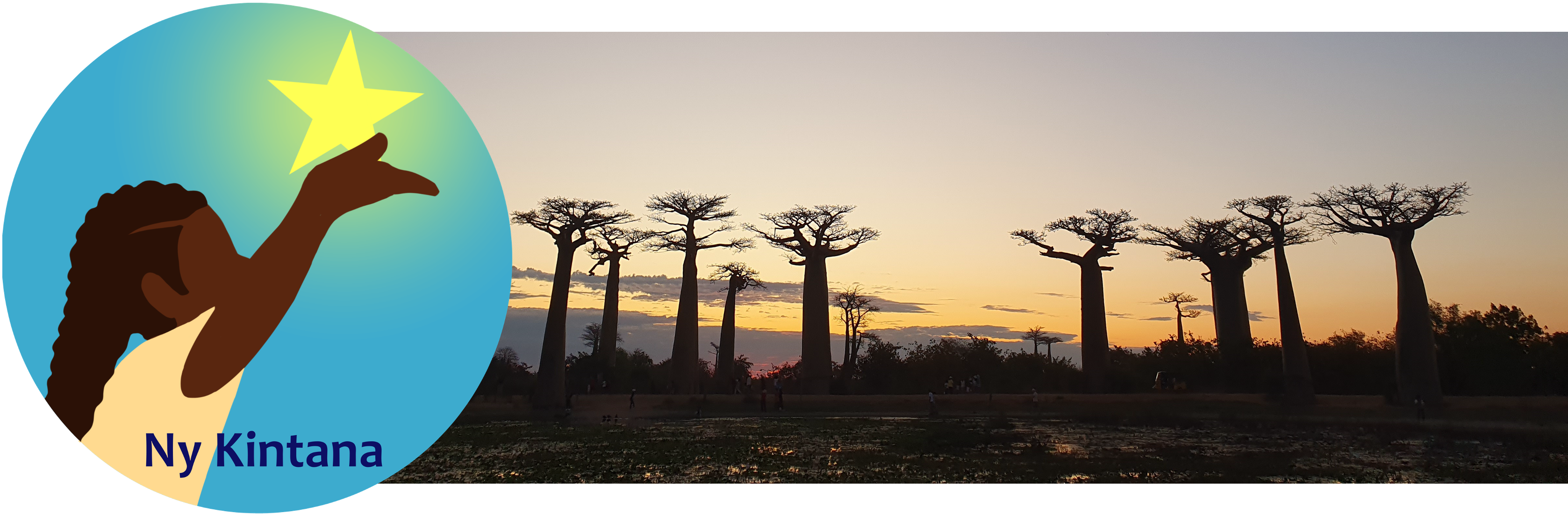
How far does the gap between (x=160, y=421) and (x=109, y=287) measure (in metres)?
1.24

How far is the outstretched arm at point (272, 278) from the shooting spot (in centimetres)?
703

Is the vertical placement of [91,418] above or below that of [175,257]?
below

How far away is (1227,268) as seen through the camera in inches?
1357

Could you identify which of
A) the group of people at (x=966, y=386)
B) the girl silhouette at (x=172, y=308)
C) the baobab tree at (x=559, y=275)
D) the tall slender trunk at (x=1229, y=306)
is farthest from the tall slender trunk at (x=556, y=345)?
the tall slender trunk at (x=1229, y=306)

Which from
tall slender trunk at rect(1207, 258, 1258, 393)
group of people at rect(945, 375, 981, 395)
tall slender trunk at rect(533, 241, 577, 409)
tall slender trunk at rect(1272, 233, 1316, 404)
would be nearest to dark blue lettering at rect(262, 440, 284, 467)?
tall slender trunk at rect(533, 241, 577, 409)

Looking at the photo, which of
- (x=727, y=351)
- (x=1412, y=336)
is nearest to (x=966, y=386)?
(x=727, y=351)

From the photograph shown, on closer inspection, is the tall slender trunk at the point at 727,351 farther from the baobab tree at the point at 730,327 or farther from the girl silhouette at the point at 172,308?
the girl silhouette at the point at 172,308

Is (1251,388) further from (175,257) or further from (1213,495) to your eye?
(175,257)

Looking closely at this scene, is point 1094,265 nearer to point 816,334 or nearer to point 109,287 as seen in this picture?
point 816,334

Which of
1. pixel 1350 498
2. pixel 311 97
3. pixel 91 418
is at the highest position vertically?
pixel 311 97

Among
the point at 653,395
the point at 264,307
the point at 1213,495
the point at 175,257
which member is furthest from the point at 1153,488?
the point at 653,395

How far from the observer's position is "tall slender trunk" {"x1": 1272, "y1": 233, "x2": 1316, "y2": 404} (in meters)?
26.9

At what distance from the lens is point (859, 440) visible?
16.1m

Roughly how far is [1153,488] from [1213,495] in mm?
651
